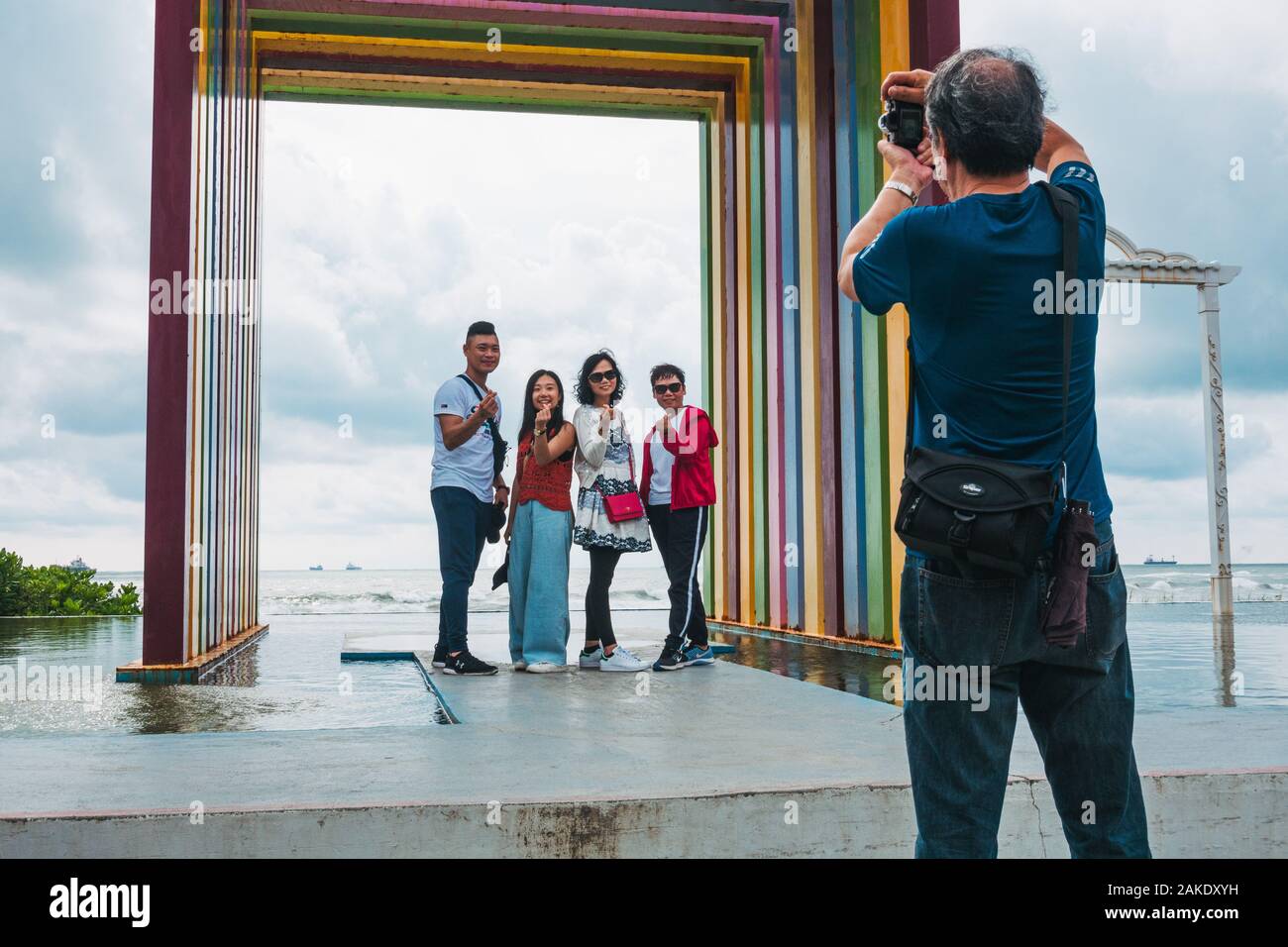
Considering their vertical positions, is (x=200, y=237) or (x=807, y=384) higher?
(x=200, y=237)

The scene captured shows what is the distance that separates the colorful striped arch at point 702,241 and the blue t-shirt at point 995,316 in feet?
17.3

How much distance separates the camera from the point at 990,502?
5.28 ft

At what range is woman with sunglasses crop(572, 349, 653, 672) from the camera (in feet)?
19.0

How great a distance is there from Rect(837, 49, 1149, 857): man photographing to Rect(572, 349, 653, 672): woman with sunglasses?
13.3 feet

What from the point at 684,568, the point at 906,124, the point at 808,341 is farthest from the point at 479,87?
the point at 906,124

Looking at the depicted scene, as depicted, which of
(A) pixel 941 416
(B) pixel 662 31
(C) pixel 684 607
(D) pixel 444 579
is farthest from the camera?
(B) pixel 662 31

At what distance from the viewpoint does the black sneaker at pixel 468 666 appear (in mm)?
5754

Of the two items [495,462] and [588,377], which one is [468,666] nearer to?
[495,462]

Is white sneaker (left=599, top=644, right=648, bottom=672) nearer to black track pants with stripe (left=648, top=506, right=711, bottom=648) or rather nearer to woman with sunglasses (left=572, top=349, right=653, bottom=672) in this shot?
woman with sunglasses (left=572, top=349, right=653, bottom=672)

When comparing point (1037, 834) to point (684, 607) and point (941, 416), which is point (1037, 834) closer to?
point (941, 416)

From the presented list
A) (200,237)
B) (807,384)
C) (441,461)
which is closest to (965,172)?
(441,461)

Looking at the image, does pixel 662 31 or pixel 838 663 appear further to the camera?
pixel 662 31
